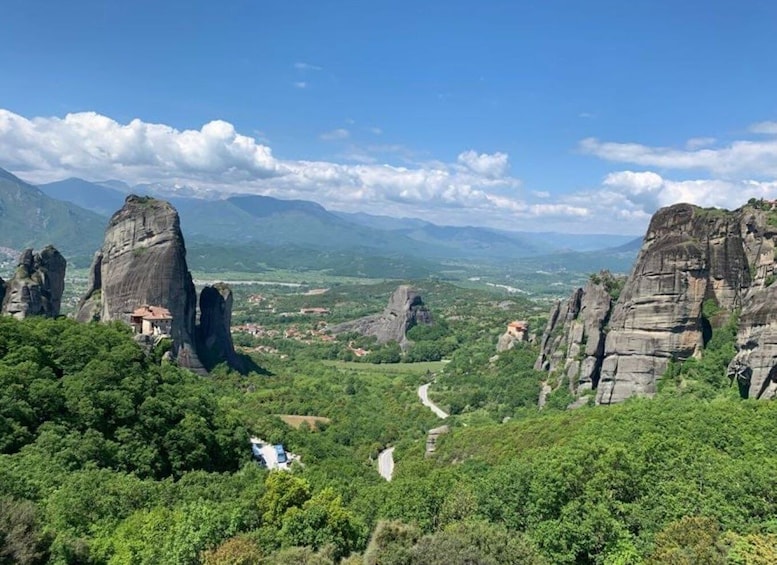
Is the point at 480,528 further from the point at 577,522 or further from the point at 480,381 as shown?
the point at 480,381

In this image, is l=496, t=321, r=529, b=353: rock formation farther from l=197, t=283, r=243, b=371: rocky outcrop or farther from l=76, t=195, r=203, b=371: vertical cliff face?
l=76, t=195, r=203, b=371: vertical cliff face

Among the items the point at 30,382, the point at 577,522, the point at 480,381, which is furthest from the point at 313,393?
the point at 577,522

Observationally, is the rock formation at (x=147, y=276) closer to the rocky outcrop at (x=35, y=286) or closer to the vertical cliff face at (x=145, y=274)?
the vertical cliff face at (x=145, y=274)

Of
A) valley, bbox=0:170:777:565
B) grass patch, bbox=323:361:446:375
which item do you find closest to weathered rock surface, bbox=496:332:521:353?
grass patch, bbox=323:361:446:375

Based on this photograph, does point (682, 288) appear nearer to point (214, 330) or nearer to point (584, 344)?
point (584, 344)

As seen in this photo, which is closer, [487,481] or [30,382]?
[487,481]

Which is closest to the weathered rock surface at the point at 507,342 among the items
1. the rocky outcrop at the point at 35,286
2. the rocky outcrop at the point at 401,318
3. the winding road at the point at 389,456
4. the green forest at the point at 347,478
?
the winding road at the point at 389,456
